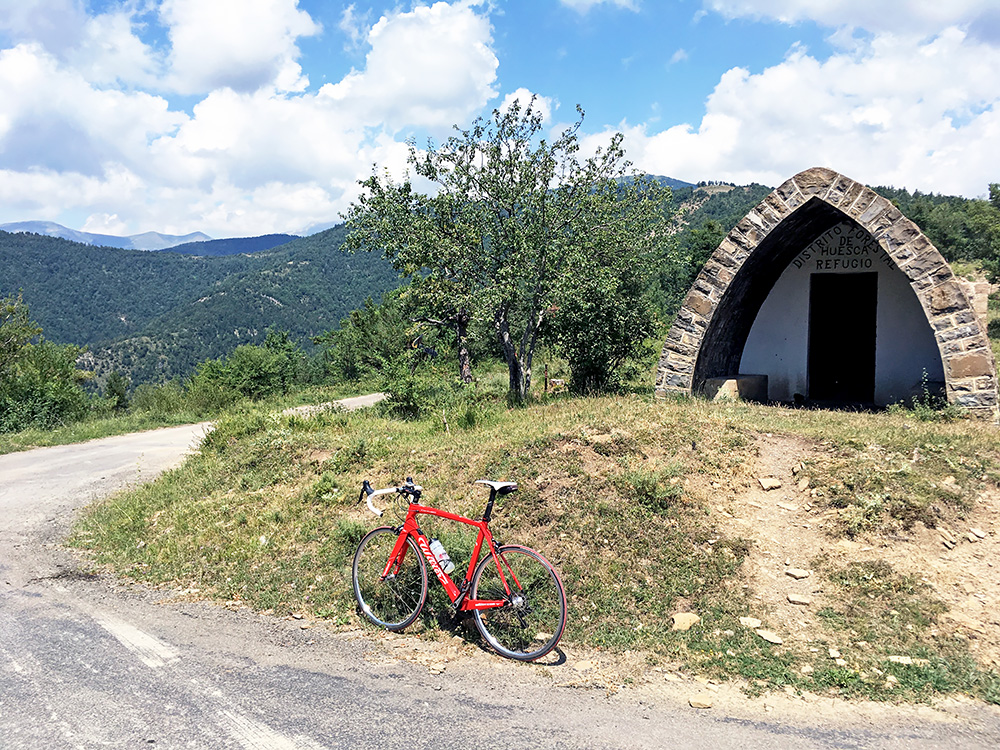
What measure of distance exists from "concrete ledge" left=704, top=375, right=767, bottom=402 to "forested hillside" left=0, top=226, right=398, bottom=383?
267 ft

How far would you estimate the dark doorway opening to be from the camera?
12938mm

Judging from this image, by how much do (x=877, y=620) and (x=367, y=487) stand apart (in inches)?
153

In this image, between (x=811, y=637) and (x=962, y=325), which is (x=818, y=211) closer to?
(x=962, y=325)

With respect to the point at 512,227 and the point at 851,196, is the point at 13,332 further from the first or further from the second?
the point at 851,196

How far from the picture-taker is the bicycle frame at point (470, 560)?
473cm

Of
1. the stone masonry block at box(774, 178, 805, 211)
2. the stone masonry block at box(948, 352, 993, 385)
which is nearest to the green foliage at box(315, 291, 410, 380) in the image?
the stone masonry block at box(774, 178, 805, 211)

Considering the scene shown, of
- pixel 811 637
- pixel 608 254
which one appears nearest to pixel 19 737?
pixel 811 637

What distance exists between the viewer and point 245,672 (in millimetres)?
4516

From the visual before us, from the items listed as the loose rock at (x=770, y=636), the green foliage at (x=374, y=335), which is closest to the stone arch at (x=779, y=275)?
the loose rock at (x=770, y=636)

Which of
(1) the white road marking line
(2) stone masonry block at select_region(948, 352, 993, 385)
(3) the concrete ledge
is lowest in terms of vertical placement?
(1) the white road marking line

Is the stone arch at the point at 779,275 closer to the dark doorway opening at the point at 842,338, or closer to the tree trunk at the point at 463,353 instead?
the dark doorway opening at the point at 842,338

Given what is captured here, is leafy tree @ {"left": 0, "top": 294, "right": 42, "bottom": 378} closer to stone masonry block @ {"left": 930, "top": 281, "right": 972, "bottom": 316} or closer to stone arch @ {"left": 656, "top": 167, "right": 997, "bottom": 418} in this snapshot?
stone arch @ {"left": 656, "top": 167, "right": 997, "bottom": 418}

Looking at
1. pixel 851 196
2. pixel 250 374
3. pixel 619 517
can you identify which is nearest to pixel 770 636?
pixel 619 517

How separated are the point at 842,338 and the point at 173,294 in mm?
138083
